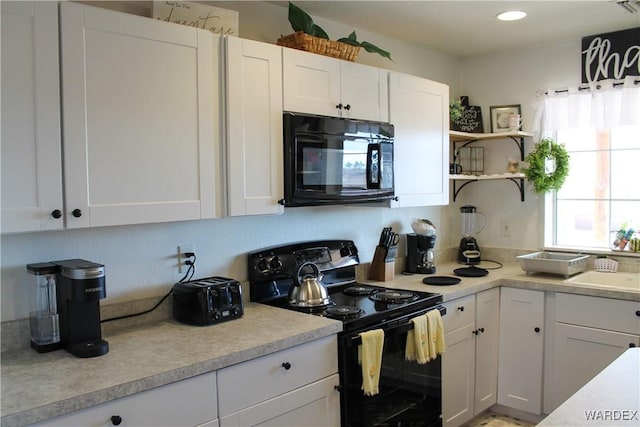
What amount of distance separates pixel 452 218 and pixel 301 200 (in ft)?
6.45

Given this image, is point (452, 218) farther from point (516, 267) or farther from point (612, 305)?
point (612, 305)

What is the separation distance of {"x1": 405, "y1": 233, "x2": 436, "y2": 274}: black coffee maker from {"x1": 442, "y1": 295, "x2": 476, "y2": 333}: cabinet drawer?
45 centimetres

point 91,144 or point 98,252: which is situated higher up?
point 91,144

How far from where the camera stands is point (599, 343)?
115 inches

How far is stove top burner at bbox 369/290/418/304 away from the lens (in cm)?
260

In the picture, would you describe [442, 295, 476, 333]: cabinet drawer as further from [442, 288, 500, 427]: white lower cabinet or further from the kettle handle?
the kettle handle

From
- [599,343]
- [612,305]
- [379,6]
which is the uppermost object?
[379,6]

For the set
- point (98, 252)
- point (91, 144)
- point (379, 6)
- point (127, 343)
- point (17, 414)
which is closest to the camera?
point (17, 414)

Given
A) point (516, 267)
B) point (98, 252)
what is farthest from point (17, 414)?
point (516, 267)

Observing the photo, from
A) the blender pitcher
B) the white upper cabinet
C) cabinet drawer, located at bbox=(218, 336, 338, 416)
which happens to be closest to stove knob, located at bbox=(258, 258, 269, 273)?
cabinet drawer, located at bbox=(218, 336, 338, 416)

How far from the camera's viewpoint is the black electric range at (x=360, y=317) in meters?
2.24

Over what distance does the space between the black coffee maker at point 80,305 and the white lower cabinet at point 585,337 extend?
2478 mm

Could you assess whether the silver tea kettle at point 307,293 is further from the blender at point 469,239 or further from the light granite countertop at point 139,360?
the blender at point 469,239

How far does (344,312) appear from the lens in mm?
2344
